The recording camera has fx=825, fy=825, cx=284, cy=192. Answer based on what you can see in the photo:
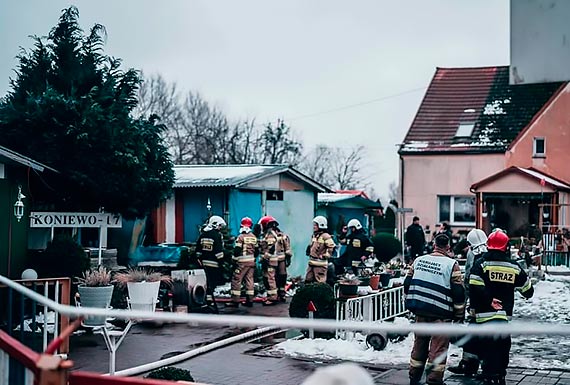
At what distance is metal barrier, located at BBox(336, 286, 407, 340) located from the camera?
12234 millimetres

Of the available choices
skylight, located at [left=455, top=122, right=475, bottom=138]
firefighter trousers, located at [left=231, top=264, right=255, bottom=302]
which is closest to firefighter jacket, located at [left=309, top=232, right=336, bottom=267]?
firefighter trousers, located at [left=231, top=264, right=255, bottom=302]

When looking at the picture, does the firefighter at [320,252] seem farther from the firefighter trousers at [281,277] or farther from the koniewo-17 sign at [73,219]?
the koniewo-17 sign at [73,219]

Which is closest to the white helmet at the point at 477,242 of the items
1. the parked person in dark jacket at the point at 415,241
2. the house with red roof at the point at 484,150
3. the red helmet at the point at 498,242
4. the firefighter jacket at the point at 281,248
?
the red helmet at the point at 498,242

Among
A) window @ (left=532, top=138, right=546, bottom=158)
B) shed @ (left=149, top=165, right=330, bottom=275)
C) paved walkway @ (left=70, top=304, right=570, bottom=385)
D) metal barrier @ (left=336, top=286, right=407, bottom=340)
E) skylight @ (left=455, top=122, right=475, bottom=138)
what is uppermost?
skylight @ (left=455, top=122, right=475, bottom=138)

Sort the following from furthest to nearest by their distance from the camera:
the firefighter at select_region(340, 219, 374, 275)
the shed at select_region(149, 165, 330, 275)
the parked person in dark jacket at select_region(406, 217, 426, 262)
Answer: the parked person in dark jacket at select_region(406, 217, 426, 262) < the shed at select_region(149, 165, 330, 275) < the firefighter at select_region(340, 219, 374, 275)

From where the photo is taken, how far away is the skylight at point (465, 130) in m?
36.8

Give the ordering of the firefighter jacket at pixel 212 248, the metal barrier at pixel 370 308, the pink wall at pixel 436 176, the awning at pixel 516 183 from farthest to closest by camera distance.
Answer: the pink wall at pixel 436 176, the awning at pixel 516 183, the firefighter jacket at pixel 212 248, the metal barrier at pixel 370 308

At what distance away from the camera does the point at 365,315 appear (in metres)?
12.5

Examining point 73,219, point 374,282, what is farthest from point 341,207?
point 73,219

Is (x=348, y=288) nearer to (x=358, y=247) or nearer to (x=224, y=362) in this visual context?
(x=224, y=362)

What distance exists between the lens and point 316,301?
1284cm

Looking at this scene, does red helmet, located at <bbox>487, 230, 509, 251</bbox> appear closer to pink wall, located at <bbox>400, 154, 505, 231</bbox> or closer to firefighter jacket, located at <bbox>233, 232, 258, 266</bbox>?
firefighter jacket, located at <bbox>233, 232, 258, 266</bbox>

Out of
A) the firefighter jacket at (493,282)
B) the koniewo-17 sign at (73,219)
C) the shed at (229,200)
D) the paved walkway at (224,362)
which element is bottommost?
the paved walkway at (224,362)

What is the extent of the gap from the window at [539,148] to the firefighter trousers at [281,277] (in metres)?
20.5
